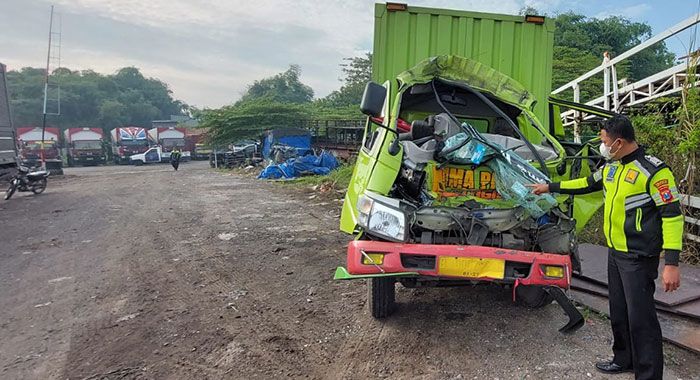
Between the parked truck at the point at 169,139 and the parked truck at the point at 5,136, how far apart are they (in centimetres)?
2499

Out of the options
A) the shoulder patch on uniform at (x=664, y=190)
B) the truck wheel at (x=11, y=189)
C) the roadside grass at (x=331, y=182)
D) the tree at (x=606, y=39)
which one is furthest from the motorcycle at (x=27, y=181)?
the tree at (x=606, y=39)

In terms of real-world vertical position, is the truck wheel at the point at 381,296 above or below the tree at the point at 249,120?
below

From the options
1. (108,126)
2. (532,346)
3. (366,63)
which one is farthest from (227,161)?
(108,126)

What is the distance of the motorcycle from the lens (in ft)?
39.5

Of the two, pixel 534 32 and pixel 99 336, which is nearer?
pixel 99 336

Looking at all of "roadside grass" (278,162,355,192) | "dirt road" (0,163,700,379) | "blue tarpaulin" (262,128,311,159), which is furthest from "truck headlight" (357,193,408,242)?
"blue tarpaulin" (262,128,311,159)

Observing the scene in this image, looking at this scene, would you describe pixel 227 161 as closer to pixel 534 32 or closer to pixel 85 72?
pixel 534 32

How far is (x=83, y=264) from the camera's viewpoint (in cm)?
573

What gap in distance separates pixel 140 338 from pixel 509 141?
10.7ft

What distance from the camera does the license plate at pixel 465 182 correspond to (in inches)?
130

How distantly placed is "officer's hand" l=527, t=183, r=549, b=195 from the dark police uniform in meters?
0.35

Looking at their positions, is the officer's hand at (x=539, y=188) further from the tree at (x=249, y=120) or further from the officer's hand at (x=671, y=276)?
the tree at (x=249, y=120)

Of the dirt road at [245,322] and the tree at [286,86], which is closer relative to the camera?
the dirt road at [245,322]

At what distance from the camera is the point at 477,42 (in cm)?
530
